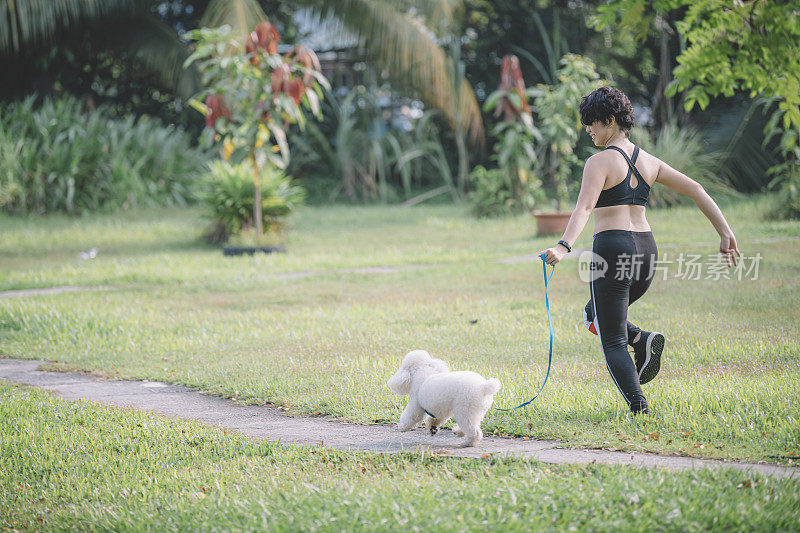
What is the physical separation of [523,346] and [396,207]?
13.1m

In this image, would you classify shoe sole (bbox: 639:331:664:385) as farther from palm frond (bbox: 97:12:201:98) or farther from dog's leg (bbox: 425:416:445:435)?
palm frond (bbox: 97:12:201:98)

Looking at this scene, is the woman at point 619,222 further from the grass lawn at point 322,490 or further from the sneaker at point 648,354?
the grass lawn at point 322,490

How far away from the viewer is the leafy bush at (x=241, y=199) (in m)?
13.2

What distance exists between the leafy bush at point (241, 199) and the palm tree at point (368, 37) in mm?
5664

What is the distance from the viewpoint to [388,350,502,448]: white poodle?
4.14 metres

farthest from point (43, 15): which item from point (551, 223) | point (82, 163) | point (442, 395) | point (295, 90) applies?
point (442, 395)

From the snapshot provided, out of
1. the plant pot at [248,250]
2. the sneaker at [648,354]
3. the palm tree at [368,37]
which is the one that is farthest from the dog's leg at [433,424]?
the palm tree at [368,37]

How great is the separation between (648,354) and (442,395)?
1232 millimetres

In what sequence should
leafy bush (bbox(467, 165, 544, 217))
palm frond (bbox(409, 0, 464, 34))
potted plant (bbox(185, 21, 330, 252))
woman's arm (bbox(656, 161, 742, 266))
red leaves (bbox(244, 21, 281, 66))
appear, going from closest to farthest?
woman's arm (bbox(656, 161, 742, 266)) < potted plant (bbox(185, 21, 330, 252)) < red leaves (bbox(244, 21, 281, 66)) < leafy bush (bbox(467, 165, 544, 217)) < palm frond (bbox(409, 0, 464, 34))

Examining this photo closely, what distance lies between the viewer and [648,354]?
15.4 feet

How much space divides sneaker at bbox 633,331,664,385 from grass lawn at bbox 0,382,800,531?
39.3 inches

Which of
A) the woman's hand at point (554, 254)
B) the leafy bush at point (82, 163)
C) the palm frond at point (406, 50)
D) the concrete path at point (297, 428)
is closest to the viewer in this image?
the concrete path at point (297, 428)

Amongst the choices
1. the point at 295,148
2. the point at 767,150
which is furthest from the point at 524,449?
the point at 295,148

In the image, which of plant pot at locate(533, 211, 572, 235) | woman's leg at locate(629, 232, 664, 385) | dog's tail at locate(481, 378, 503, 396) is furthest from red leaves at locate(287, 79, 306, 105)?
dog's tail at locate(481, 378, 503, 396)
